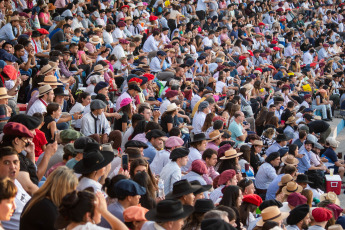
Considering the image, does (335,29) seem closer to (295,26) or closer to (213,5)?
(295,26)

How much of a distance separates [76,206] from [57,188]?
49cm

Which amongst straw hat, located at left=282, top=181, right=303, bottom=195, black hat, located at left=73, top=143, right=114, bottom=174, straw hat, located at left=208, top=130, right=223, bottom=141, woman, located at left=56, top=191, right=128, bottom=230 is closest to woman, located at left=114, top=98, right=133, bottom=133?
straw hat, located at left=208, top=130, right=223, bottom=141

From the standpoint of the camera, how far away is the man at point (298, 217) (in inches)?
296

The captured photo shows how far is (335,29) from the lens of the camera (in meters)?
28.1

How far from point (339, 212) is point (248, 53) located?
1164 cm

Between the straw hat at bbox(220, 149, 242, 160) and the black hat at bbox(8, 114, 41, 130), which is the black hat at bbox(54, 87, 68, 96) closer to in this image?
the straw hat at bbox(220, 149, 242, 160)

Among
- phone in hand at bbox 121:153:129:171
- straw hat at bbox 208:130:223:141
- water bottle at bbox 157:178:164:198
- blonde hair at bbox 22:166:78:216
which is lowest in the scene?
straw hat at bbox 208:130:223:141

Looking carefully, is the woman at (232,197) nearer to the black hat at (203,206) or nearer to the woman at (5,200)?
the black hat at (203,206)

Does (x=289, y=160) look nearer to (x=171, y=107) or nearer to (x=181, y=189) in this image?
(x=171, y=107)

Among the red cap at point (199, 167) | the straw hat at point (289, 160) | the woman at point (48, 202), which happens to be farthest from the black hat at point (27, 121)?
the straw hat at point (289, 160)

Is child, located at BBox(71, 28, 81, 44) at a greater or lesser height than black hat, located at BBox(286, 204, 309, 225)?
greater

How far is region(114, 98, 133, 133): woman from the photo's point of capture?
1094 centimetres

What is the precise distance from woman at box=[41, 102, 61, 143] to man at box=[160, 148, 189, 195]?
1.72 meters

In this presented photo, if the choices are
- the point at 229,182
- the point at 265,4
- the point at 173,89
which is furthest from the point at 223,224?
the point at 265,4
